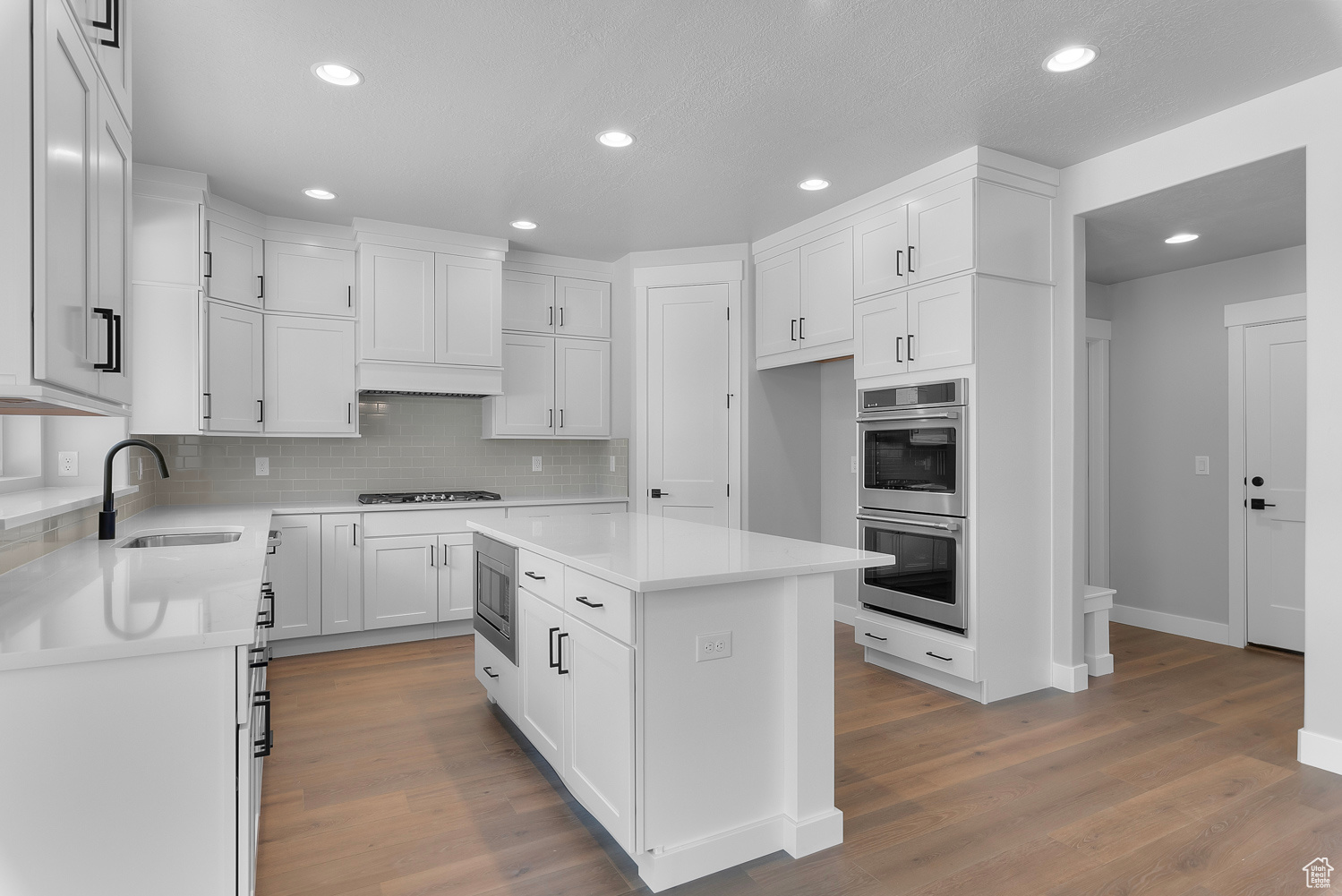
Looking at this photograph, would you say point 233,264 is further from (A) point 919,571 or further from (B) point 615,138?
(A) point 919,571

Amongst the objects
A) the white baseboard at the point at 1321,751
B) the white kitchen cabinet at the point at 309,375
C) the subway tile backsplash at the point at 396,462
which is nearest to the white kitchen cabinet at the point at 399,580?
the subway tile backsplash at the point at 396,462

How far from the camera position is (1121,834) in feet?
7.59

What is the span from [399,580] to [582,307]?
224 centimetres

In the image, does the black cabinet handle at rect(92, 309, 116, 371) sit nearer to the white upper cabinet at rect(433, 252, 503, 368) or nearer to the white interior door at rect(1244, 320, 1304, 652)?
the white upper cabinet at rect(433, 252, 503, 368)

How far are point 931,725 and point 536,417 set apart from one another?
126 inches

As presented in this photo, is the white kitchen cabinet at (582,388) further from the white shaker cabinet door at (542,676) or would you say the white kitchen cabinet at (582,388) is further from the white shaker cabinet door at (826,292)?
the white shaker cabinet door at (542,676)

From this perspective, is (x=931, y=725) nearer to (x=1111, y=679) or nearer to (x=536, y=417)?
(x=1111, y=679)

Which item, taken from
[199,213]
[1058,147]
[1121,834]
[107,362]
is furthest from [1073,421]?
[199,213]

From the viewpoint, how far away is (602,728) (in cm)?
220

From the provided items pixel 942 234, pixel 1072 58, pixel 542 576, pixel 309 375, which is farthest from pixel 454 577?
pixel 1072 58

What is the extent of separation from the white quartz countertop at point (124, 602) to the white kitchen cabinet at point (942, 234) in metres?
3.10

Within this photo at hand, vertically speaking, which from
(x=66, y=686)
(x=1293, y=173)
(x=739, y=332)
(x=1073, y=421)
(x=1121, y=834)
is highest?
(x=1293, y=173)

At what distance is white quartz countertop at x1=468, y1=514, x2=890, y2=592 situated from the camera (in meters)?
2.03

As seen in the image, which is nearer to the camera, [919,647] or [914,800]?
[914,800]
